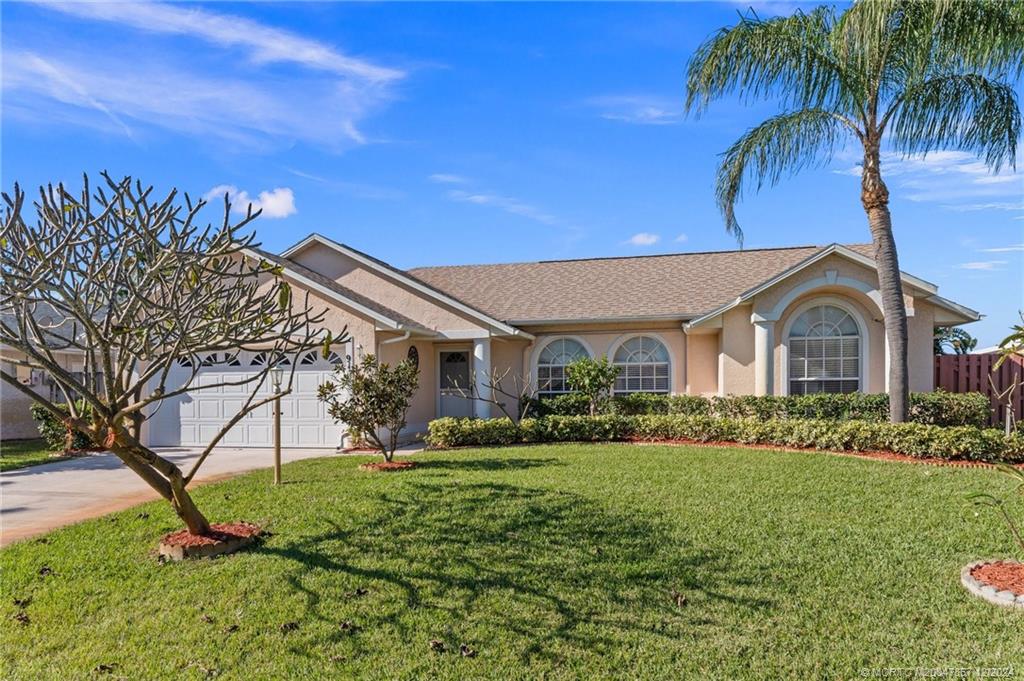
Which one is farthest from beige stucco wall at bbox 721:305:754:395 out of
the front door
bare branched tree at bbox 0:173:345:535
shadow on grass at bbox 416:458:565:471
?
bare branched tree at bbox 0:173:345:535

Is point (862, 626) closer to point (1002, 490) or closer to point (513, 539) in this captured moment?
point (513, 539)

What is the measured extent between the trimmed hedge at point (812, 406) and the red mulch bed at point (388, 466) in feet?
21.9

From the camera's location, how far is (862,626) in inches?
199

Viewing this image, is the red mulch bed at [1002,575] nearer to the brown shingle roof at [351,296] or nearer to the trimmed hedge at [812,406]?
the trimmed hedge at [812,406]

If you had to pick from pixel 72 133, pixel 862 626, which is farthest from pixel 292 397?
pixel 862 626

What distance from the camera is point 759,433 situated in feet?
45.9

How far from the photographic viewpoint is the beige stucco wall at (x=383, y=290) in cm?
1783

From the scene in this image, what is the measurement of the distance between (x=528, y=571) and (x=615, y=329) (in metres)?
13.4

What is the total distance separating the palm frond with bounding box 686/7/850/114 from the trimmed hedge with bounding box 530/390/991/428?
7.12m

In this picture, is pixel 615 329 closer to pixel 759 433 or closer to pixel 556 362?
pixel 556 362

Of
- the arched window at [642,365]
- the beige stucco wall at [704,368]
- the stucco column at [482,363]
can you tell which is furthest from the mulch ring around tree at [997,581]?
the arched window at [642,365]

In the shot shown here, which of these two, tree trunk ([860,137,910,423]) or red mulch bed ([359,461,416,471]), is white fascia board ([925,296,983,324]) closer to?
tree trunk ([860,137,910,423])

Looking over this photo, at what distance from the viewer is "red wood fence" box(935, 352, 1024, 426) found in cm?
1683

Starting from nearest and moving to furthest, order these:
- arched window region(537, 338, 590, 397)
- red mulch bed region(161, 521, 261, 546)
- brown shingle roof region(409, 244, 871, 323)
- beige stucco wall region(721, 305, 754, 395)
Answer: red mulch bed region(161, 521, 261, 546), beige stucco wall region(721, 305, 754, 395), brown shingle roof region(409, 244, 871, 323), arched window region(537, 338, 590, 397)
